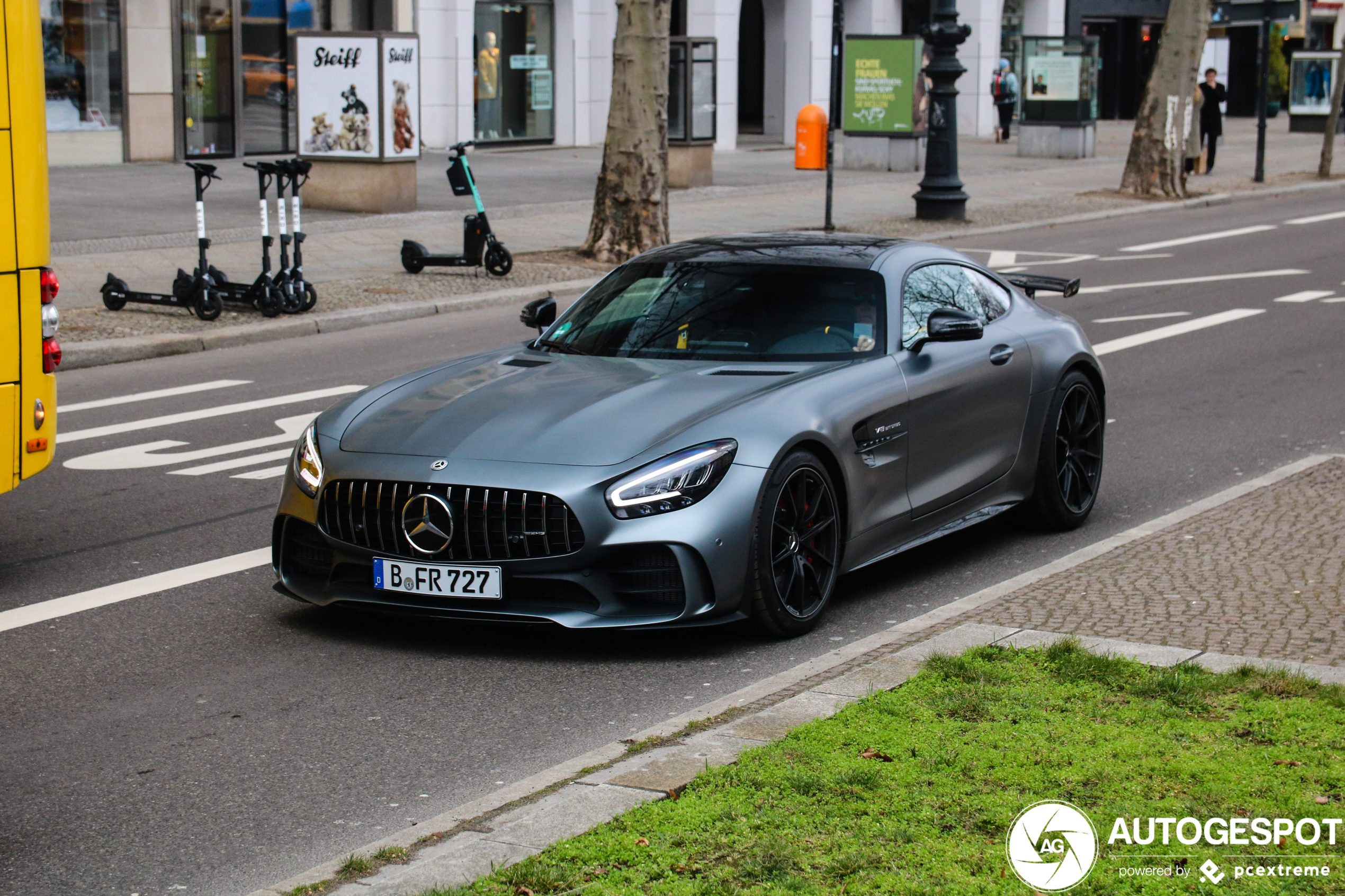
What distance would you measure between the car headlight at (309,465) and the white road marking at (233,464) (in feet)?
9.26

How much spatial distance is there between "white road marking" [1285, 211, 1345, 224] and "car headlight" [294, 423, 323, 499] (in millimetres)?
22482

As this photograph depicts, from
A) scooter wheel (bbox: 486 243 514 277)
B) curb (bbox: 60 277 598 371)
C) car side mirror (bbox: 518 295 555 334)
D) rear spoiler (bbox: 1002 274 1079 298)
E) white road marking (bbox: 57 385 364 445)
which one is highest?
rear spoiler (bbox: 1002 274 1079 298)

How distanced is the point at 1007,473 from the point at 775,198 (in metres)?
19.9

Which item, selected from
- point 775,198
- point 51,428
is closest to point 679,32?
point 775,198

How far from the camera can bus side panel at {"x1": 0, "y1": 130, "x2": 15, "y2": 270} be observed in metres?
7.00

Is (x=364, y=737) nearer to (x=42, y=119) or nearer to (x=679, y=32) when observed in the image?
(x=42, y=119)

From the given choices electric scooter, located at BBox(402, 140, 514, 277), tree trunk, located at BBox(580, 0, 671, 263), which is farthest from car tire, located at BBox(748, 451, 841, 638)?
tree trunk, located at BBox(580, 0, 671, 263)

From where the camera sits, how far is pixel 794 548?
6453 millimetres

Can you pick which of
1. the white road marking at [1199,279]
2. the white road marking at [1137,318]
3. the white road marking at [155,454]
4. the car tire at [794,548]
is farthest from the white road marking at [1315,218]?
the car tire at [794,548]

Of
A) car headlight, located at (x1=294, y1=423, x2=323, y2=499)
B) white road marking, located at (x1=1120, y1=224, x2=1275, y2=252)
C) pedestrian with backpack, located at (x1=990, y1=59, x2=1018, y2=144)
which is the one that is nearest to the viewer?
car headlight, located at (x1=294, y1=423, x2=323, y2=499)

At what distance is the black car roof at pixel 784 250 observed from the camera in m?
7.53

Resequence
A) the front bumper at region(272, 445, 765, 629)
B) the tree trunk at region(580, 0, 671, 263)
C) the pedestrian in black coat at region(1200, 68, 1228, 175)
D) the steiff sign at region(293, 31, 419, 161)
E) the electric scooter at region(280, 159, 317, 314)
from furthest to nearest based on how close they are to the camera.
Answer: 1. the pedestrian in black coat at region(1200, 68, 1228, 175)
2. the steiff sign at region(293, 31, 419, 161)
3. the tree trunk at region(580, 0, 671, 263)
4. the electric scooter at region(280, 159, 317, 314)
5. the front bumper at region(272, 445, 765, 629)

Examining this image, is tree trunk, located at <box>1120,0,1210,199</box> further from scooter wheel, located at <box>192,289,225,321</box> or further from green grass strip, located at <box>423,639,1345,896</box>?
green grass strip, located at <box>423,639,1345,896</box>

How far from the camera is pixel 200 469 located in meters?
9.63
